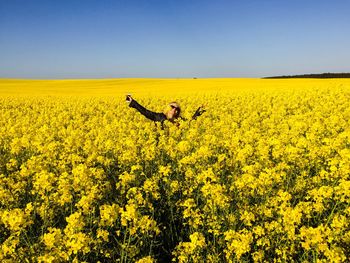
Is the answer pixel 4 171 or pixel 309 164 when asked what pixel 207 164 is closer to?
pixel 309 164

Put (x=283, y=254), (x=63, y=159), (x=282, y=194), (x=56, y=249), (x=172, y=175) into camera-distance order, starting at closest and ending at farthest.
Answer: (x=56, y=249) → (x=283, y=254) → (x=282, y=194) → (x=172, y=175) → (x=63, y=159)

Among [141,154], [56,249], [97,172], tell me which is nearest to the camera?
[56,249]

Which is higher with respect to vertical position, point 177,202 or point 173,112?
point 173,112

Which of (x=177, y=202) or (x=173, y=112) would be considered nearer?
(x=177, y=202)

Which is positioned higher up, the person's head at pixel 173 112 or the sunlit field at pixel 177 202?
the person's head at pixel 173 112

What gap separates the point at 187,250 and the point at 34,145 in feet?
21.2

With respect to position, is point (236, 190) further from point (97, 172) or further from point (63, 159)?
point (63, 159)

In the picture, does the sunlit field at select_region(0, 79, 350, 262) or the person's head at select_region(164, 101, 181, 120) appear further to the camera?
the person's head at select_region(164, 101, 181, 120)

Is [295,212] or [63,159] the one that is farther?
[63,159]

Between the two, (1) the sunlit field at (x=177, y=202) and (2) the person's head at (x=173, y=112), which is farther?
(2) the person's head at (x=173, y=112)

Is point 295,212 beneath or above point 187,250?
above

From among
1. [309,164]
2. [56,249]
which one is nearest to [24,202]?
[56,249]

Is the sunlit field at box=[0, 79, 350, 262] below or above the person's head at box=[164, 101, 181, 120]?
below

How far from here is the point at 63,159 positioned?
25.7 ft
